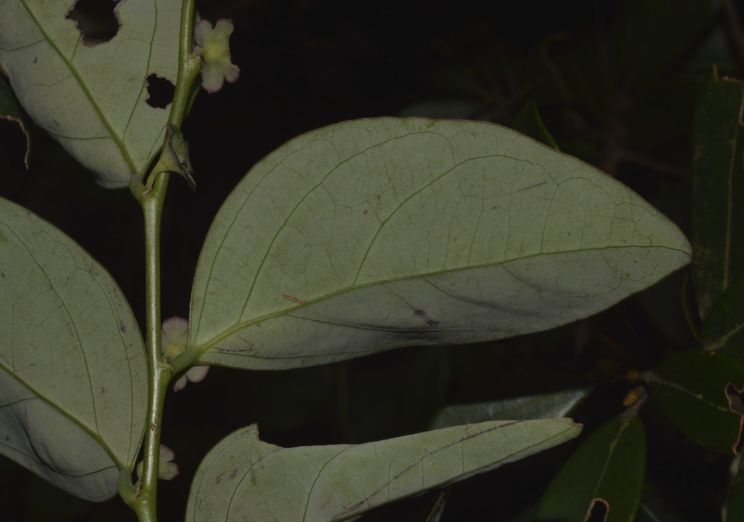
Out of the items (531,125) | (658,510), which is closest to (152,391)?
(531,125)

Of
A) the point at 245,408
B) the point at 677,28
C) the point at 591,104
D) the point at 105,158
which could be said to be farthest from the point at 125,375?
the point at 677,28

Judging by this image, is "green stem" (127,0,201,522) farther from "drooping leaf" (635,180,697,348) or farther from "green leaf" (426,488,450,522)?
"drooping leaf" (635,180,697,348)

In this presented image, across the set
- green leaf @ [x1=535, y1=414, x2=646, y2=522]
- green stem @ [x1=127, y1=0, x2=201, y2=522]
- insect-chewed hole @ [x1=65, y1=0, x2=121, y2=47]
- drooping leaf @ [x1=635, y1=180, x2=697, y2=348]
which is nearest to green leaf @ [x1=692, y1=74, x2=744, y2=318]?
drooping leaf @ [x1=635, y1=180, x2=697, y2=348]

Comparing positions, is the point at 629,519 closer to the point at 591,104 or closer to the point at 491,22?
the point at 591,104

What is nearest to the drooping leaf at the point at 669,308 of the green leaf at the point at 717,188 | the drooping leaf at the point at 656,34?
the green leaf at the point at 717,188

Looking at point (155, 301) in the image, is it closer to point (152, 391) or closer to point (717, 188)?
point (152, 391)

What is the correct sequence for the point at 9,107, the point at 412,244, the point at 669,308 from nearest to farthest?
the point at 412,244
the point at 9,107
the point at 669,308
